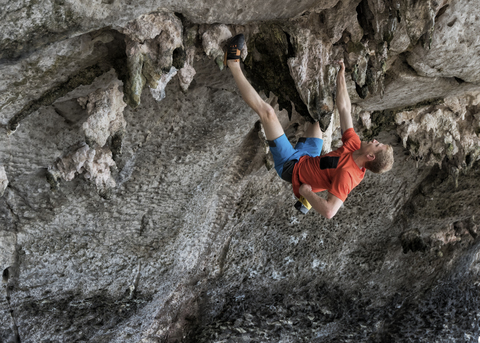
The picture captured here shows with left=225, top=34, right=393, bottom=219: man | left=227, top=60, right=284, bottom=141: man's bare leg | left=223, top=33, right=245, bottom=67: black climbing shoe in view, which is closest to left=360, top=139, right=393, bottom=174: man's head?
left=225, top=34, right=393, bottom=219: man

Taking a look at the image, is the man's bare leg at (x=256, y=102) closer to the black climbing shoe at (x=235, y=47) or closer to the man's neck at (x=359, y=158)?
the black climbing shoe at (x=235, y=47)

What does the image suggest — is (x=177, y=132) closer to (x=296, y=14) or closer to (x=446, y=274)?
(x=296, y=14)

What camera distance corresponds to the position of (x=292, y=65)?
3174 millimetres

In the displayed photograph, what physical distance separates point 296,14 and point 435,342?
6606 mm

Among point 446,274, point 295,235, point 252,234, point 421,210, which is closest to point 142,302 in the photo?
point 252,234

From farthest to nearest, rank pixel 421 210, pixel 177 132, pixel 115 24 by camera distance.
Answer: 1. pixel 421 210
2. pixel 177 132
3. pixel 115 24

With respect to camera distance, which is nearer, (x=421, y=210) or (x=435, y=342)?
(x=421, y=210)

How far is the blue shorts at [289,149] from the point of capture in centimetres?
332

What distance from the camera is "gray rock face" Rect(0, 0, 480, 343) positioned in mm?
2859

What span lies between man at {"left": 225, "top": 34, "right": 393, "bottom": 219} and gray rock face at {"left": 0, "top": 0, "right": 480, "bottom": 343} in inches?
6.4

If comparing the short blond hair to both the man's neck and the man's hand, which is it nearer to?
the man's neck

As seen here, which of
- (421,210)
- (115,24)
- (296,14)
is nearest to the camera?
(115,24)

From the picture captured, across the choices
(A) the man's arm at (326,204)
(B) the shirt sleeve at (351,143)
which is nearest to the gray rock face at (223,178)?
(B) the shirt sleeve at (351,143)

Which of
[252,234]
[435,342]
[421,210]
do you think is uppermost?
[252,234]
